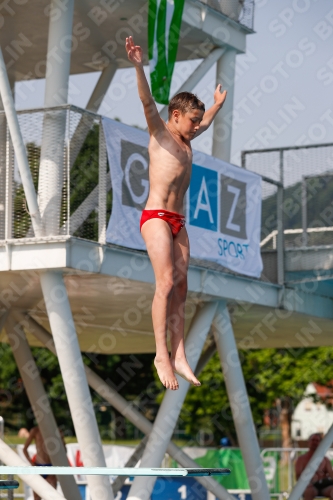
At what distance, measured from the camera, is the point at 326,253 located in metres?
16.3

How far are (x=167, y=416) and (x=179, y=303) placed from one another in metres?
7.00

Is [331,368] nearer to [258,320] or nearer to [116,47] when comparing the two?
[258,320]

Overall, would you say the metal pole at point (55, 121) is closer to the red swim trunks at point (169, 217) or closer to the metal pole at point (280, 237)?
the metal pole at point (280, 237)

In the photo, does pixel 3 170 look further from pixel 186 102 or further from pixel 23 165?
pixel 186 102

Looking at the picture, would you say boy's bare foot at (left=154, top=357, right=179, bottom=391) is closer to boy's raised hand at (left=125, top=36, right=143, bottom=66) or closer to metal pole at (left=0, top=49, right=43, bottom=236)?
boy's raised hand at (left=125, top=36, right=143, bottom=66)

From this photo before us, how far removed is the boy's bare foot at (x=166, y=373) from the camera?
712 centimetres

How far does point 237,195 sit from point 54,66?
362 centimetres

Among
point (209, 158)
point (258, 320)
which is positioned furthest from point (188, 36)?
point (258, 320)

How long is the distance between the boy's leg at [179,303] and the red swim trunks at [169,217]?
77mm

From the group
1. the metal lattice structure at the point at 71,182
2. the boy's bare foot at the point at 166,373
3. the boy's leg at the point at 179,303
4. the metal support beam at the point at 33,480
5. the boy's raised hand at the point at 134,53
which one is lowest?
the metal support beam at the point at 33,480

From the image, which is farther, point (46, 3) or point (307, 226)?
point (307, 226)

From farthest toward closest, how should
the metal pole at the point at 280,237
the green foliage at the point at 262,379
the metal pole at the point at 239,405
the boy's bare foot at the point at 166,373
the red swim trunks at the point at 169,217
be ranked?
the green foliage at the point at 262,379, the metal pole at the point at 280,237, the metal pole at the point at 239,405, the red swim trunks at the point at 169,217, the boy's bare foot at the point at 166,373

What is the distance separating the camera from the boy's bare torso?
23.9 ft

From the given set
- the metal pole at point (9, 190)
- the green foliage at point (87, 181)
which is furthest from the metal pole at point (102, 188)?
the metal pole at point (9, 190)
